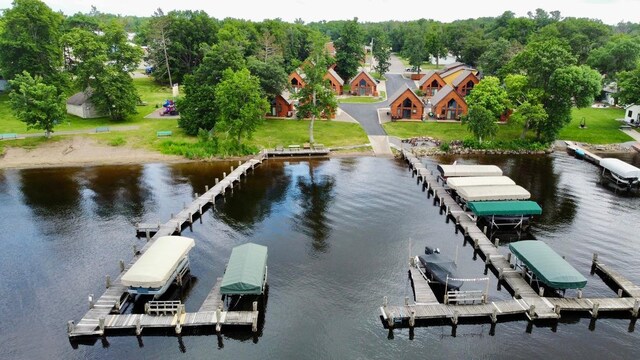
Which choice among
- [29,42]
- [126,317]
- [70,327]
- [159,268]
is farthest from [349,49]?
[70,327]

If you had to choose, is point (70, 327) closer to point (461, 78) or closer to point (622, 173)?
point (622, 173)

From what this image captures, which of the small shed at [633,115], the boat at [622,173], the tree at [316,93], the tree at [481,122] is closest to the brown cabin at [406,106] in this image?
the tree at [481,122]

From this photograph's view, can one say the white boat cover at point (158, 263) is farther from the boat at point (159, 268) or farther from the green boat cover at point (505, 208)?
the green boat cover at point (505, 208)

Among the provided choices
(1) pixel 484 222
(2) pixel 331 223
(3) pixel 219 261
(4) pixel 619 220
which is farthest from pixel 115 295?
(4) pixel 619 220

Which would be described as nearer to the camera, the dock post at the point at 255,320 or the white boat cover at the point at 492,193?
the dock post at the point at 255,320

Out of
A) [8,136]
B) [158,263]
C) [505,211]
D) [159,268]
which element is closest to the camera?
[159,268]

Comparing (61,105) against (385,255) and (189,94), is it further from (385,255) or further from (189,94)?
(385,255)
